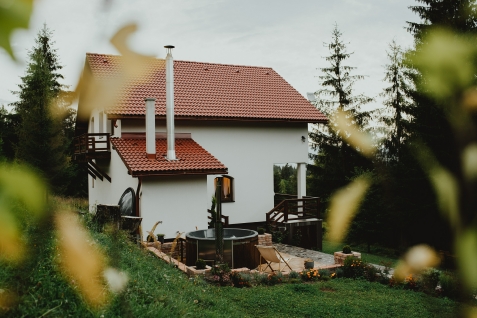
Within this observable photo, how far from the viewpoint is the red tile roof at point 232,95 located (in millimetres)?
17969

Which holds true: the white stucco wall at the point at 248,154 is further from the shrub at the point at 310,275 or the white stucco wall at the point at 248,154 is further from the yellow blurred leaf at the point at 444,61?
the yellow blurred leaf at the point at 444,61

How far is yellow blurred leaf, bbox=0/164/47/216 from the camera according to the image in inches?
22.4

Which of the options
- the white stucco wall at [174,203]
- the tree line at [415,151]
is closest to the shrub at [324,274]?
the white stucco wall at [174,203]

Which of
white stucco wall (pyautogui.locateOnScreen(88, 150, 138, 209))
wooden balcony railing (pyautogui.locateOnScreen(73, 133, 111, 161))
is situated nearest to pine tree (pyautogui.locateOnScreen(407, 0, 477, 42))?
white stucco wall (pyautogui.locateOnScreen(88, 150, 138, 209))

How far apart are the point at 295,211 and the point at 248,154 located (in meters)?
3.17

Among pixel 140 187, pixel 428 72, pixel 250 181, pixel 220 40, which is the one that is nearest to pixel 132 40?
pixel 220 40

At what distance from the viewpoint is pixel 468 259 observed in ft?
1.88

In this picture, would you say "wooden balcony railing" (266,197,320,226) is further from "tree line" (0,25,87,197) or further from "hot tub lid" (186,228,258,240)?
"tree line" (0,25,87,197)

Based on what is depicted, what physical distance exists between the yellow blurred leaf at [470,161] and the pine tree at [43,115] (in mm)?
597

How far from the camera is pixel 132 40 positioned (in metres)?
0.57

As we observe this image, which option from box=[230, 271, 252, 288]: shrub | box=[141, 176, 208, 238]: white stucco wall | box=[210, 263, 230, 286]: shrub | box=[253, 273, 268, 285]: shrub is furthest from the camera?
box=[141, 176, 208, 238]: white stucco wall

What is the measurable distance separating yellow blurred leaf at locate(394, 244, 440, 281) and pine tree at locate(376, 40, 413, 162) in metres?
0.16

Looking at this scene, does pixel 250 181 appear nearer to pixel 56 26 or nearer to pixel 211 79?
pixel 211 79

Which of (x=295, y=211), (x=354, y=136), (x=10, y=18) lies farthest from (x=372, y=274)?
(x=10, y=18)
